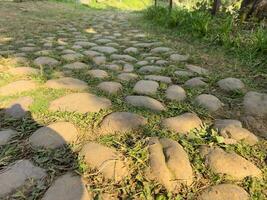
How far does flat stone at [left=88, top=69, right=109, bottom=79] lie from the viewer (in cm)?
290

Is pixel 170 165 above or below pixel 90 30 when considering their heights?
above

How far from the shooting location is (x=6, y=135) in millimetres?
1917

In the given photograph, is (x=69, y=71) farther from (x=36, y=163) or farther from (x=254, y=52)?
(x=254, y=52)

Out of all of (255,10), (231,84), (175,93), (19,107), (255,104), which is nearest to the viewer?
(19,107)

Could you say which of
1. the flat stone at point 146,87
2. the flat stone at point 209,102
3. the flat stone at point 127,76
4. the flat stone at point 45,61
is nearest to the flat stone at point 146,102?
the flat stone at point 146,87

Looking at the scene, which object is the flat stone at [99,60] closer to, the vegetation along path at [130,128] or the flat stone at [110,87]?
the vegetation along path at [130,128]

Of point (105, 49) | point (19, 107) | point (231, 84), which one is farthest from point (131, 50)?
point (19, 107)

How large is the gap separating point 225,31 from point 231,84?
1.90 metres

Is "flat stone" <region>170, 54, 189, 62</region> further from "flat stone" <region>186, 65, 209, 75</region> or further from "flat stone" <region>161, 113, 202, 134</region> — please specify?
"flat stone" <region>161, 113, 202, 134</region>

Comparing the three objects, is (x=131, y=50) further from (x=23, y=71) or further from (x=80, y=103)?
(x=80, y=103)

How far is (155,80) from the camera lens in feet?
9.22

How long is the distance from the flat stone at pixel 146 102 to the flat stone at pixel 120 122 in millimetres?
188

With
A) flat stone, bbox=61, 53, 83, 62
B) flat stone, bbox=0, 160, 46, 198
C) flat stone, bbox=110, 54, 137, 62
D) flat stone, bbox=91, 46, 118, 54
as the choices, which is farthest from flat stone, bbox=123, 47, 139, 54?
flat stone, bbox=0, 160, 46, 198

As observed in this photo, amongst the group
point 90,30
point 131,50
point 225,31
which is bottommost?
point 90,30
